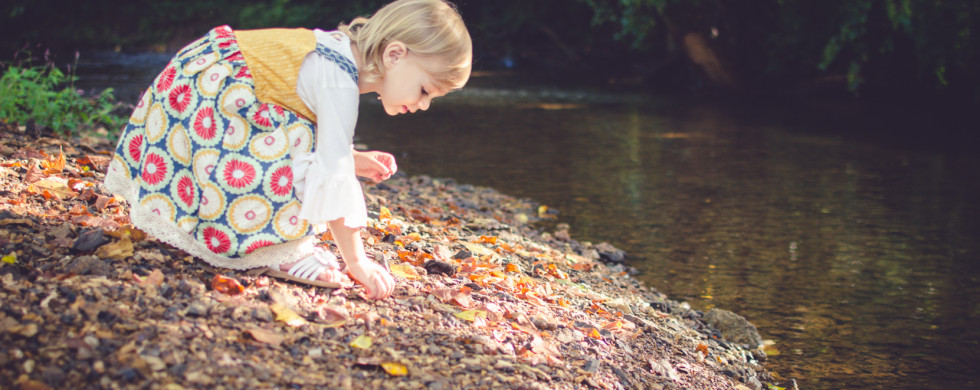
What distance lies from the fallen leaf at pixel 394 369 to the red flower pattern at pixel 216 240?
62 cm

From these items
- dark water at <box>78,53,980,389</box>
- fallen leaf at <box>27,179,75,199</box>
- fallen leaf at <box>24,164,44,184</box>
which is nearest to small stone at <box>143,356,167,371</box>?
fallen leaf at <box>27,179,75,199</box>

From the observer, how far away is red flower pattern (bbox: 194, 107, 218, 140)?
88.0 inches

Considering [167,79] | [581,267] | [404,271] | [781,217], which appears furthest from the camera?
[781,217]

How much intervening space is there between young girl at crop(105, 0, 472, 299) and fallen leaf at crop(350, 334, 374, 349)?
219 millimetres

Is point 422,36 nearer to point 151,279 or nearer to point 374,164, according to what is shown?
point 374,164

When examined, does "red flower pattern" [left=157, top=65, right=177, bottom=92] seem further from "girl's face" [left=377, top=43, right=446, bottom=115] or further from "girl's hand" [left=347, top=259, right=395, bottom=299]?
"girl's hand" [left=347, top=259, right=395, bottom=299]

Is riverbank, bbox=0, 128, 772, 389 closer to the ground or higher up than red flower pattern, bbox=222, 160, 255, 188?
closer to the ground

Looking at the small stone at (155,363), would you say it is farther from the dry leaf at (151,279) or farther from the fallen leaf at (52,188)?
the fallen leaf at (52,188)

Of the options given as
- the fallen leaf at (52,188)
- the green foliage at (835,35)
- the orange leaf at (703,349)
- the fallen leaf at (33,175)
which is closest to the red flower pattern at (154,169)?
the fallen leaf at (52,188)

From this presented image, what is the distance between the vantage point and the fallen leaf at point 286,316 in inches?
82.9

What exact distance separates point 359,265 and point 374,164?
42 cm

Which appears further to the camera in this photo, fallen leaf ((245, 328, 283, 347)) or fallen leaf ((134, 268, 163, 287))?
fallen leaf ((134, 268, 163, 287))

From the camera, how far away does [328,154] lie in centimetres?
215

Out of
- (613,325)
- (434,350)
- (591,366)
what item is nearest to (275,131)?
(434,350)
